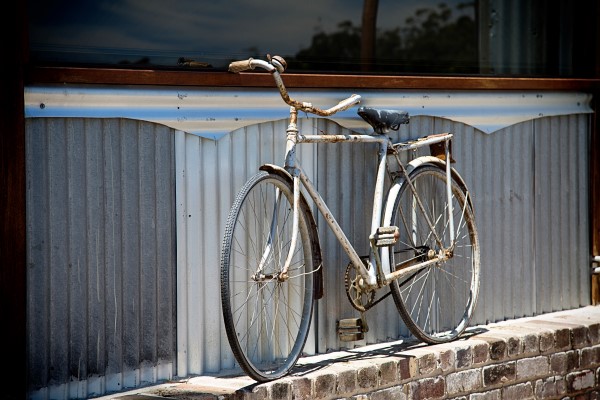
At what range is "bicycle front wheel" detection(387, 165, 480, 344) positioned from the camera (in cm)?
532

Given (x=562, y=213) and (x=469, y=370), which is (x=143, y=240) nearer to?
(x=469, y=370)

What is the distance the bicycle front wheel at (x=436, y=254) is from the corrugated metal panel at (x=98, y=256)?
1315 mm

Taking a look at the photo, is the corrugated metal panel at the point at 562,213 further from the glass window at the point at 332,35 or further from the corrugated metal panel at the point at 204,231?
the corrugated metal panel at the point at 204,231

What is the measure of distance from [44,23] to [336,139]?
4.61 ft

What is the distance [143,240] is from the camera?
4473 mm

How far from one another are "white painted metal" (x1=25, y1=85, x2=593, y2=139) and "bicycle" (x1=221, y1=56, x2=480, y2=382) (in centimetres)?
20

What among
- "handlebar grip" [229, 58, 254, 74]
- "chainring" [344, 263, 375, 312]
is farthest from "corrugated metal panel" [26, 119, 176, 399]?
"chainring" [344, 263, 375, 312]

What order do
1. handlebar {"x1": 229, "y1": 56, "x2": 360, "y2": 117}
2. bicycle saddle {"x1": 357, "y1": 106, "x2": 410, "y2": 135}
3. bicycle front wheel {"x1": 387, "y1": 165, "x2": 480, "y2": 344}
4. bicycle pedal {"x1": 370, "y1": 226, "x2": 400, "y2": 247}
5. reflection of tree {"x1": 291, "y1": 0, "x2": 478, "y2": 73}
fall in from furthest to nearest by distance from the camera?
reflection of tree {"x1": 291, "y1": 0, "x2": 478, "y2": 73}
bicycle front wheel {"x1": 387, "y1": 165, "x2": 480, "y2": 344}
bicycle saddle {"x1": 357, "y1": 106, "x2": 410, "y2": 135}
bicycle pedal {"x1": 370, "y1": 226, "x2": 400, "y2": 247}
handlebar {"x1": 229, "y1": 56, "x2": 360, "y2": 117}

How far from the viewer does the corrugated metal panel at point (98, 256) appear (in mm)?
4184

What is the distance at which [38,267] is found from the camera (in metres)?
4.17

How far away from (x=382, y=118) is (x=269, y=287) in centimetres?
100

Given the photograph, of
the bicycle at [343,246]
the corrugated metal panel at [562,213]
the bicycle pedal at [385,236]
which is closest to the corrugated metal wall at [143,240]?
the bicycle at [343,246]

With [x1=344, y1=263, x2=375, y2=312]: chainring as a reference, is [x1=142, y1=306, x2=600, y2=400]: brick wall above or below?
below

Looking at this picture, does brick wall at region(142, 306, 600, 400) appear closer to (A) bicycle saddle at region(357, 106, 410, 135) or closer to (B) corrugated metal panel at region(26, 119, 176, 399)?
(B) corrugated metal panel at region(26, 119, 176, 399)
